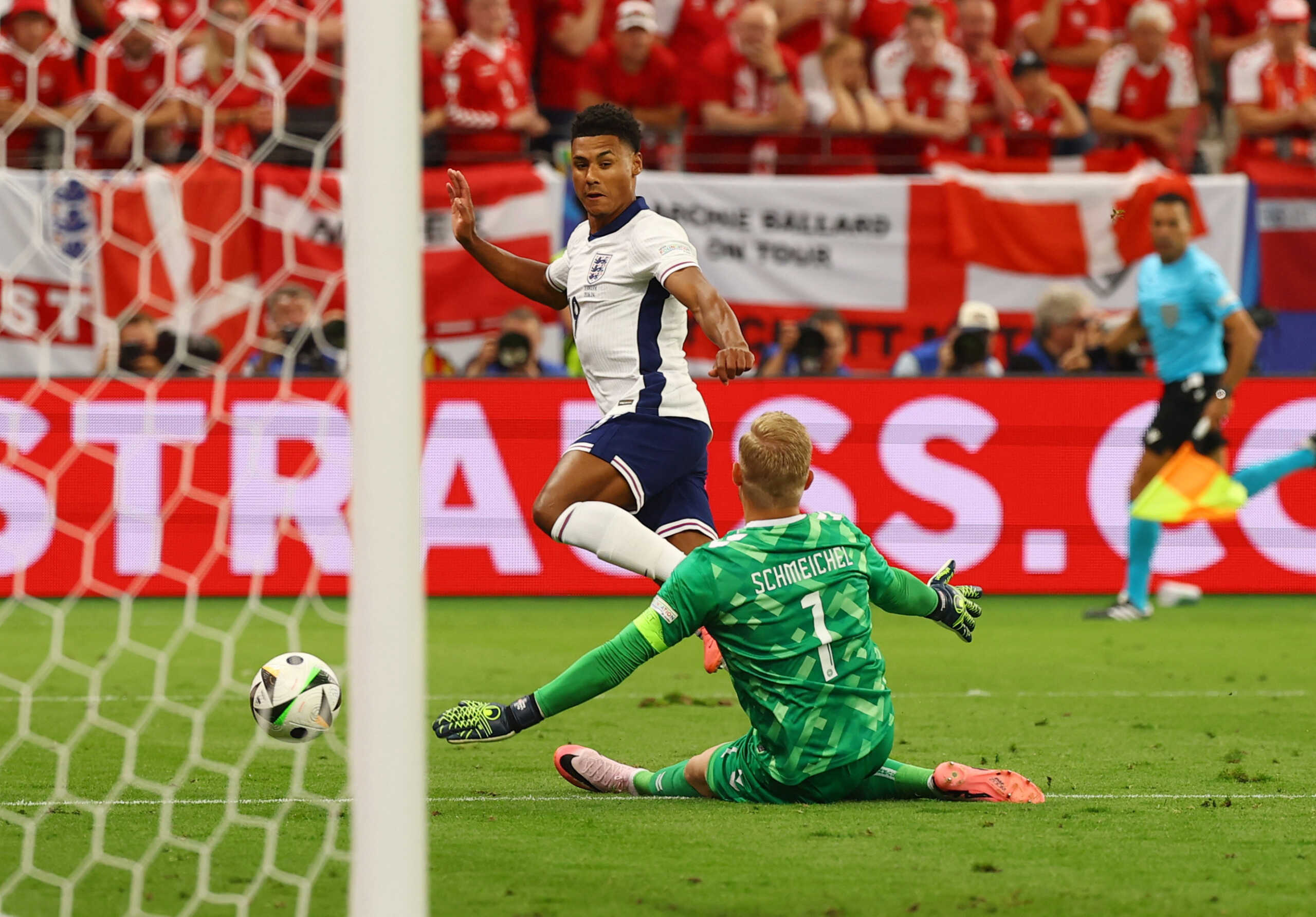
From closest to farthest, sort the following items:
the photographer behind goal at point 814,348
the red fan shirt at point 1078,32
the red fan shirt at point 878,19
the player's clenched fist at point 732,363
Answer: the player's clenched fist at point 732,363, the photographer behind goal at point 814,348, the red fan shirt at point 878,19, the red fan shirt at point 1078,32

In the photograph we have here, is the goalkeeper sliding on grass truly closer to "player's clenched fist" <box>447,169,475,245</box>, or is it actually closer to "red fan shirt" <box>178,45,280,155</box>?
"player's clenched fist" <box>447,169,475,245</box>

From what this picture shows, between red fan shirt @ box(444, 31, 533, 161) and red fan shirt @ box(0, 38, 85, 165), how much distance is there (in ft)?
8.45

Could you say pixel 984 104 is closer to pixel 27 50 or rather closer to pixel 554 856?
pixel 27 50

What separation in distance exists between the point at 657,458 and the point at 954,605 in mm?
1334

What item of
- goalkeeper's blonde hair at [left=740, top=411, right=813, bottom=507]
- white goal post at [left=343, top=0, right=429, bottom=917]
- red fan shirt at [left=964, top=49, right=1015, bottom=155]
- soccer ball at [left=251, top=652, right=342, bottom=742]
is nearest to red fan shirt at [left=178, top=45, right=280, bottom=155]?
soccer ball at [left=251, top=652, right=342, bottom=742]

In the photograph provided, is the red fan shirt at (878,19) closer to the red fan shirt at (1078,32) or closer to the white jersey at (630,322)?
the red fan shirt at (1078,32)

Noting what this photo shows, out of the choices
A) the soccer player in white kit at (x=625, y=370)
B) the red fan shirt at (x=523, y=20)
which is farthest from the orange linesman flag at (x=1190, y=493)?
the red fan shirt at (x=523, y=20)

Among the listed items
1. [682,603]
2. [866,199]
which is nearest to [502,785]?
[682,603]

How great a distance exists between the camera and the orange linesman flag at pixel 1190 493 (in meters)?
9.17

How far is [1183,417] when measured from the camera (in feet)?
30.8

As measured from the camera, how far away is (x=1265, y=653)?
8250mm

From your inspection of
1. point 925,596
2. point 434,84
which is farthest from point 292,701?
point 434,84

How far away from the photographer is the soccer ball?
16.6ft

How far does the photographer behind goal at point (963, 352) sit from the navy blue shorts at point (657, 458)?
4718 millimetres
